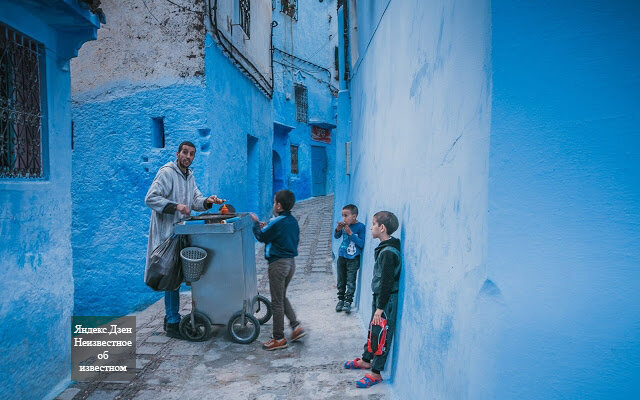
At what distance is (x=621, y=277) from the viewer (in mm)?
1807

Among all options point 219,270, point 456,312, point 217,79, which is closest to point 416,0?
point 456,312

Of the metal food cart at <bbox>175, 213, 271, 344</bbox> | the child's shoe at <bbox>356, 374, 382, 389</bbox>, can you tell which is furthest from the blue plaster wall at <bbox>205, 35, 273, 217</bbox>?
the child's shoe at <bbox>356, 374, 382, 389</bbox>

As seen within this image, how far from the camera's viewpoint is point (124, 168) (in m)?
7.18

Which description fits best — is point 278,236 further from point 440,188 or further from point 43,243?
point 440,188

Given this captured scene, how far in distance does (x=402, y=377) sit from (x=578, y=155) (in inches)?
81.0

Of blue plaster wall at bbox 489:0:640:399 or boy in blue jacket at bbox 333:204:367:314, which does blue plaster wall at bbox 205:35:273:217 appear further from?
blue plaster wall at bbox 489:0:640:399

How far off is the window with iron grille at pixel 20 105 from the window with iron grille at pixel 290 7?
15.2m

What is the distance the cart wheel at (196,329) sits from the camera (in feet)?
15.4

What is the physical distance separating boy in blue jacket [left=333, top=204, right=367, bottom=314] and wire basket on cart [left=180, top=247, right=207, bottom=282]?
5.06ft

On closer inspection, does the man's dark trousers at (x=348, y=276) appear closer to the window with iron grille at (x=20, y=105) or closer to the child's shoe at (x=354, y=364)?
the child's shoe at (x=354, y=364)

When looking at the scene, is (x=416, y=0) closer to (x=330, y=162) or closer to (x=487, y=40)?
(x=487, y=40)

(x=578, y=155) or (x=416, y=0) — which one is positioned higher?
(x=416, y=0)

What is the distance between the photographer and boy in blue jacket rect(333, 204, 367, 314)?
5.24 metres

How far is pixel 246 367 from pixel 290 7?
54.1 ft
